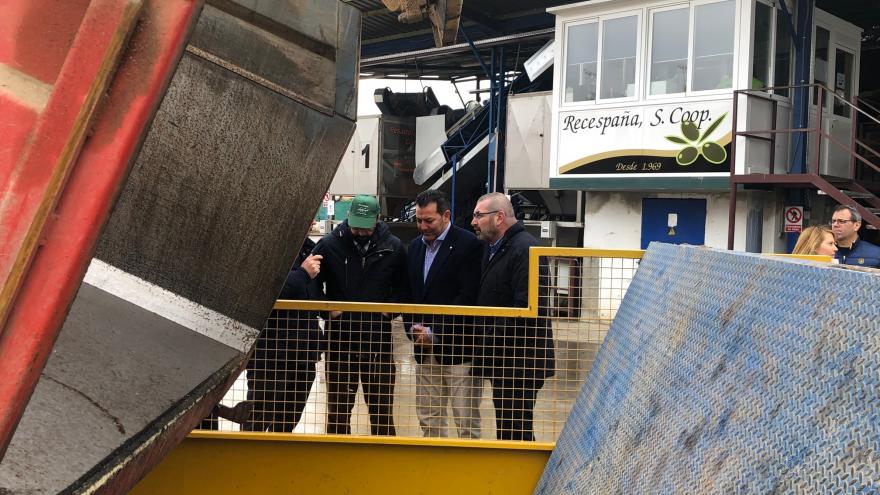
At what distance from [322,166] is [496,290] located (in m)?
1.31

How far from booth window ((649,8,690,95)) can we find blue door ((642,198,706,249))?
1851mm

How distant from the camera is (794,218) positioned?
11.7 m

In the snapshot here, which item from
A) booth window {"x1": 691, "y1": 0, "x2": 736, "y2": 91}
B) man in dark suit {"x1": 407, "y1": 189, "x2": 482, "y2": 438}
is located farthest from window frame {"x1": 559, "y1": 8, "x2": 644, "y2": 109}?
man in dark suit {"x1": 407, "y1": 189, "x2": 482, "y2": 438}

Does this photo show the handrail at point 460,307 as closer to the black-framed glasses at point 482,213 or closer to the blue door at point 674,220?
the black-framed glasses at point 482,213

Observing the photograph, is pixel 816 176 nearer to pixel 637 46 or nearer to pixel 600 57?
pixel 637 46

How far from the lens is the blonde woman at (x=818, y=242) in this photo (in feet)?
16.7

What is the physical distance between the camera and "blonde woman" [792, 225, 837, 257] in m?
5.10

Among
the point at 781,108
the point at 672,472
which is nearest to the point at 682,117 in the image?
the point at 781,108

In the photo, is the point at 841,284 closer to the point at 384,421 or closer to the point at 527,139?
the point at 384,421

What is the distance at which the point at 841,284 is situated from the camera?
1.53 m

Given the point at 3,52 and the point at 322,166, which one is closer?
the point at 3,52

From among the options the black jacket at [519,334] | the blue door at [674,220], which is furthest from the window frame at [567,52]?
the black jacket at [519,334]

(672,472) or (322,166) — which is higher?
(322,166)

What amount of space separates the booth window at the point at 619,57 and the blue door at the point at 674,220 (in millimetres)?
1944
